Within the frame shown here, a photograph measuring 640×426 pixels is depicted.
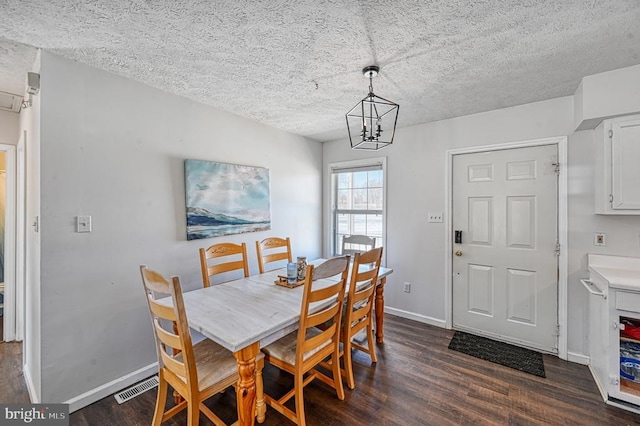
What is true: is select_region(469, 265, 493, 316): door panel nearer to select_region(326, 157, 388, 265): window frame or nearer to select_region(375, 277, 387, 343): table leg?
select_region(375, 277, 387, 343): table leg

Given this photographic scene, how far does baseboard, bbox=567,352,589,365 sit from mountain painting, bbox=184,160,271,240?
3.23 meters

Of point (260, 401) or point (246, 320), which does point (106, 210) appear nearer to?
point (246, 320)

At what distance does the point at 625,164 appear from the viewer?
2080mm

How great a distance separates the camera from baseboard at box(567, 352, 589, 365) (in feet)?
7.89

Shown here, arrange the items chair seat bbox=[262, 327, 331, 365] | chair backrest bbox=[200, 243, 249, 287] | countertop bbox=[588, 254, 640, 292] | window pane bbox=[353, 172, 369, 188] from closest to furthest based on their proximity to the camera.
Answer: chair seat bbox=[262, 327, 331, 365], countertop bbox=[588, 254, 640, 292], chair backrest bbox=[200, 243, 249, 287], window pane bbox=[353, 172, 369, 188]

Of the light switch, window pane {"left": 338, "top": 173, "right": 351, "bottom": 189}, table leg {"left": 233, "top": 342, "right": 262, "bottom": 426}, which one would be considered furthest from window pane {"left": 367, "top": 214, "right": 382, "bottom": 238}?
the light switch

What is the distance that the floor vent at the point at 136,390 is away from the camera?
1997 millimetres

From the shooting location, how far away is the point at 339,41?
5.53 feet

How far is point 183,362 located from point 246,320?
36cm

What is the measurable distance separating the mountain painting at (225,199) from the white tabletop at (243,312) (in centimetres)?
72

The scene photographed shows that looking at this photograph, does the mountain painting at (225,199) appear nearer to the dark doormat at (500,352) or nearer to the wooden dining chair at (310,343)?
the wooden dining chair at (310,343)

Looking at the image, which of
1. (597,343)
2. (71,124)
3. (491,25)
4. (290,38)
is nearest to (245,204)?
(71,124)

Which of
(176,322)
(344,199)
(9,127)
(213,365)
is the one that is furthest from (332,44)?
(9,127)

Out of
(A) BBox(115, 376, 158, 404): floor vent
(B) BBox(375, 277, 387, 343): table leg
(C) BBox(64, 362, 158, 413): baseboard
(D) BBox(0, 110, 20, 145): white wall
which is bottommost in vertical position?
(A) BBox(115, 376, 158, 404): floor vent
